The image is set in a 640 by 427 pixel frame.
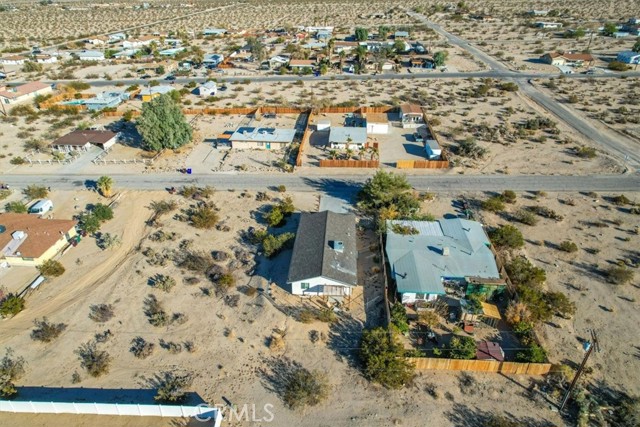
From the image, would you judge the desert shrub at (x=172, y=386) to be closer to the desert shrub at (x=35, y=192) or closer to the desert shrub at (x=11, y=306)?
the desert shrub at (x=11, y=306)

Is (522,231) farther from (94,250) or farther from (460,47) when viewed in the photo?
(460,47)

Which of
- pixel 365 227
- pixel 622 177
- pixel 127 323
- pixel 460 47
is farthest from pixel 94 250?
pixel 460 47

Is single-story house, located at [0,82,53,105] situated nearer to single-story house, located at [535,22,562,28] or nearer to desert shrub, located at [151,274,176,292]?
desert shrub, located at [151,274,176,292]

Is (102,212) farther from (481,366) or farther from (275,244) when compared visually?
(481,366)

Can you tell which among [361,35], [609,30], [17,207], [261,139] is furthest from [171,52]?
[609,30]

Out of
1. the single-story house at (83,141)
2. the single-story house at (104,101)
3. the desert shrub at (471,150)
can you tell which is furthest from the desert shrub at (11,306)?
the desert shrub at (471,150)

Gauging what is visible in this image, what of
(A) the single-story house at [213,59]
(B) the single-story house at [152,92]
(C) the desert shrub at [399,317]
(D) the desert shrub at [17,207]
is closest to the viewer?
(C) the desert shrub at [399,317]
